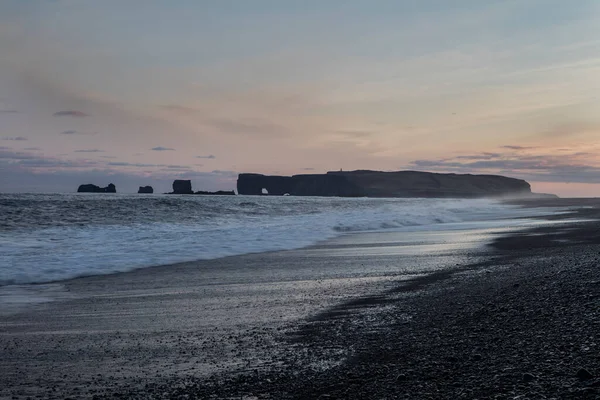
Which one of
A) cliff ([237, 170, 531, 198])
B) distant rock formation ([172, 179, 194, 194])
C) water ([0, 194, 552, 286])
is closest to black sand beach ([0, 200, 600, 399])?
water ([0, 194, 552, 286])

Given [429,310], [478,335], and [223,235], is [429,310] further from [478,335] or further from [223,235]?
[223,235]

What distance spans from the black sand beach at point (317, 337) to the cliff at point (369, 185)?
140395mm

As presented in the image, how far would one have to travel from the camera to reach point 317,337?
17.8ft

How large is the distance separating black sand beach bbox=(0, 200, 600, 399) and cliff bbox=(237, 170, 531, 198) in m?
140

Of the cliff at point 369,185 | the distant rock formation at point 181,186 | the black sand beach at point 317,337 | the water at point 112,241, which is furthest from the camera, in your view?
the cliff at point 369,185

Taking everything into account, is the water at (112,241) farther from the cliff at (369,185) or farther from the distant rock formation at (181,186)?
the cliff at (369,185)

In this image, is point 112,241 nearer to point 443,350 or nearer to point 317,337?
point 317,337

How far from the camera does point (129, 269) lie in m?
11.2

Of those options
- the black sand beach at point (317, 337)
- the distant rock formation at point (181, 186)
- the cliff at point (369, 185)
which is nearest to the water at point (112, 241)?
the black sand beach at point (317, 337)

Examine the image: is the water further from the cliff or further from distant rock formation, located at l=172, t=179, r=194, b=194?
the cliff

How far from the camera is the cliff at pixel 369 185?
151625 millimetres

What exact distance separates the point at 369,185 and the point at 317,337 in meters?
155

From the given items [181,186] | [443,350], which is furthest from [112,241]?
[181,186]

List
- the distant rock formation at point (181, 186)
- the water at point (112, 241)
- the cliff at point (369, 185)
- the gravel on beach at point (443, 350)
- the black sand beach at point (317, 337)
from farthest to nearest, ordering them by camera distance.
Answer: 1. the cliff at point (369, 185)
2. the distant rock formation at point (181, 186)
3. the water at point (112, 241)
4. the black sand beach at point (317, 337)
5. the gravel on beach at point (443, 350)
